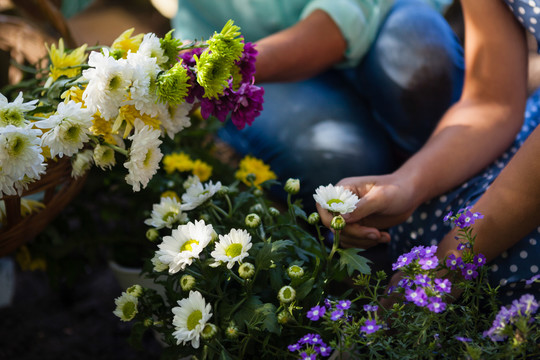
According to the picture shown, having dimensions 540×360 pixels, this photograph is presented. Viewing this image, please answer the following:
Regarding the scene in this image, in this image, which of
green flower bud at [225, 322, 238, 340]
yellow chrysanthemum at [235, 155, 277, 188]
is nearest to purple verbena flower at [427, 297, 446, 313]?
green flower bud at [225, 322, 238, 340]

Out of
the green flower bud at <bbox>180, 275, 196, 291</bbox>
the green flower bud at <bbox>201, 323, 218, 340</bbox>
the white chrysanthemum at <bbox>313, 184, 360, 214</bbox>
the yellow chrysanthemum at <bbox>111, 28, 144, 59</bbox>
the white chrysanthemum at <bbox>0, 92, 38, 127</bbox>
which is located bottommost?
the green flower bud at <bbox>201, 323, 218, 340</bbox>

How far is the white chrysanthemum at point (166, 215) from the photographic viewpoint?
29.0 inches

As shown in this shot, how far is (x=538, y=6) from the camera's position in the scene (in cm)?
82

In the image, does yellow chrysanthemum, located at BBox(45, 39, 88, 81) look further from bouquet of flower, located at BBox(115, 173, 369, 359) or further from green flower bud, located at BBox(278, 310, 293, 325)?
green flower bud, located at BBox(278, 310, 293, 325)

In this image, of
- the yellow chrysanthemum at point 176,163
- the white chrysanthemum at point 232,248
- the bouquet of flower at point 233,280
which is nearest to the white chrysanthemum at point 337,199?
the bouquet of flower at point 233,280

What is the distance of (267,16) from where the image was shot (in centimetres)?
118

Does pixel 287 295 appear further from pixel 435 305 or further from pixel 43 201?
pixel 43 201

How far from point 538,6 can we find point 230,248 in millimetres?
603

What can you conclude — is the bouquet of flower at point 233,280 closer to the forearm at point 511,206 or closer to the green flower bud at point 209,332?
the green flower bud at point 209,332

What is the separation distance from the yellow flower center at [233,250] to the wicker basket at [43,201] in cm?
26

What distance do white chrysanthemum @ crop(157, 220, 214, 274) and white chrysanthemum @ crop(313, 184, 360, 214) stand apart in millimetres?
142

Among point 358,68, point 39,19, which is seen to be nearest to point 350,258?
point 358,68

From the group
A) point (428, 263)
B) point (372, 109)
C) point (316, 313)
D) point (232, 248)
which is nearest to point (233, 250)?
point (232, 248)

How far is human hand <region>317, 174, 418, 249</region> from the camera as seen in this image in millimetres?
727
